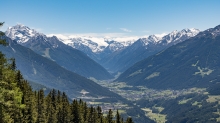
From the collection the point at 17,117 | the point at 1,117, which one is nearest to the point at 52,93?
the point at 17,117

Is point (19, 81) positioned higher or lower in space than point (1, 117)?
higher

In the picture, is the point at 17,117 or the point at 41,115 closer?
the point at 17,117

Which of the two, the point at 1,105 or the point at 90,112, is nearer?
the point at 1,105

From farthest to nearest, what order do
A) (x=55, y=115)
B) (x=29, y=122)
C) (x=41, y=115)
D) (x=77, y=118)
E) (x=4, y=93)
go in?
1. (x=77, y=118)
2. (x=55, y=115)
3. (x=41, y=115)
4. (x=29, y=122)
5. (x=4, y=93)

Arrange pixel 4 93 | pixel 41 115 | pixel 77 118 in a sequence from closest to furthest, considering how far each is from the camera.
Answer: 1. pixel 4 93
2. pixel 41 115
3. pixel 77 118

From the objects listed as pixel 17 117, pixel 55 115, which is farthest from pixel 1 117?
pixel 55 115

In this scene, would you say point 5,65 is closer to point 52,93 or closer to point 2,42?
point 2,42

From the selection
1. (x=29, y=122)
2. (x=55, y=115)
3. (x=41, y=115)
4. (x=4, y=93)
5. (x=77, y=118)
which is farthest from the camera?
(x=77, y=118)

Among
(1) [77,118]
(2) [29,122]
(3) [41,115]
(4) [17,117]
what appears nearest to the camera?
(4) [17,117]

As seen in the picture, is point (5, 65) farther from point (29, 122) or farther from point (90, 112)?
point (90, 112)
